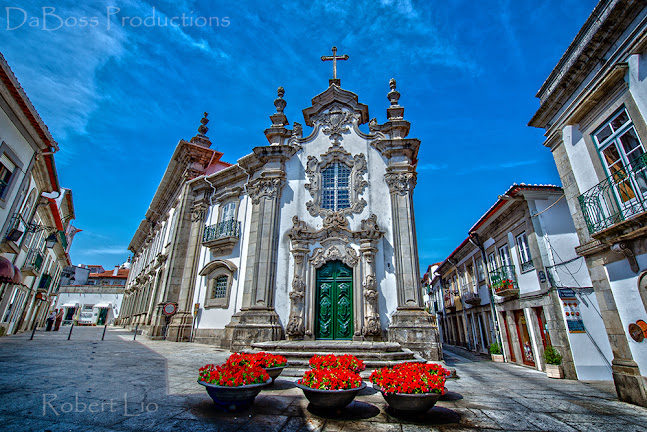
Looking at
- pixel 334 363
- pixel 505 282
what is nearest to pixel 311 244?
pixel 334 363

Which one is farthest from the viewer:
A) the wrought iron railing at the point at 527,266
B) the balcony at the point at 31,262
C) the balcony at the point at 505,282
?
the balcony at the point at 31,262

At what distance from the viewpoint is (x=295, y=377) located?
7.57 metres

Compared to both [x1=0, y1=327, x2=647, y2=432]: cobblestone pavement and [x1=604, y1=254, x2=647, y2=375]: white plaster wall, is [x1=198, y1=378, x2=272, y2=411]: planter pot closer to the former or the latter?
[x1=0, y1=327, x2=647, y2=432]: cobblestone pavement

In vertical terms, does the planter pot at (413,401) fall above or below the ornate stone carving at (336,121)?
below

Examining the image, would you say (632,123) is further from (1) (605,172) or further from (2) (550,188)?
(2) (550,188)

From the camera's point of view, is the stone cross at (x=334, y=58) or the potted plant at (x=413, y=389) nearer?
the potted plant at (x=413, y=389)

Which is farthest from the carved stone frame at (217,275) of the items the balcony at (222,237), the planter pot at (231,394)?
the planter pot at (231,394)

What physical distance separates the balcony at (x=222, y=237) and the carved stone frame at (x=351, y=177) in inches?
160

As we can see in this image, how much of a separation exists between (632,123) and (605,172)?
3.62ft

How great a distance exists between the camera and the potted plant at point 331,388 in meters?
4.44

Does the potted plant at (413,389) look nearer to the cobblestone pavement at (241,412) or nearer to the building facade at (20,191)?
the cobblestone pavement at (241,412)

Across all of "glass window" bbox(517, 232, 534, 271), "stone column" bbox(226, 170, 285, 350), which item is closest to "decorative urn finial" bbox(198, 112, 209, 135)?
"stone column" bbox(226, 170, 285, 350)

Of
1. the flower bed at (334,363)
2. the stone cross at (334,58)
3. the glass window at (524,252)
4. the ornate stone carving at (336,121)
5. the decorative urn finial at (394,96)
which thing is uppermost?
the stone cross at (334,58)

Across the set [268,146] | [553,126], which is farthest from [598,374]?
[268,146]
